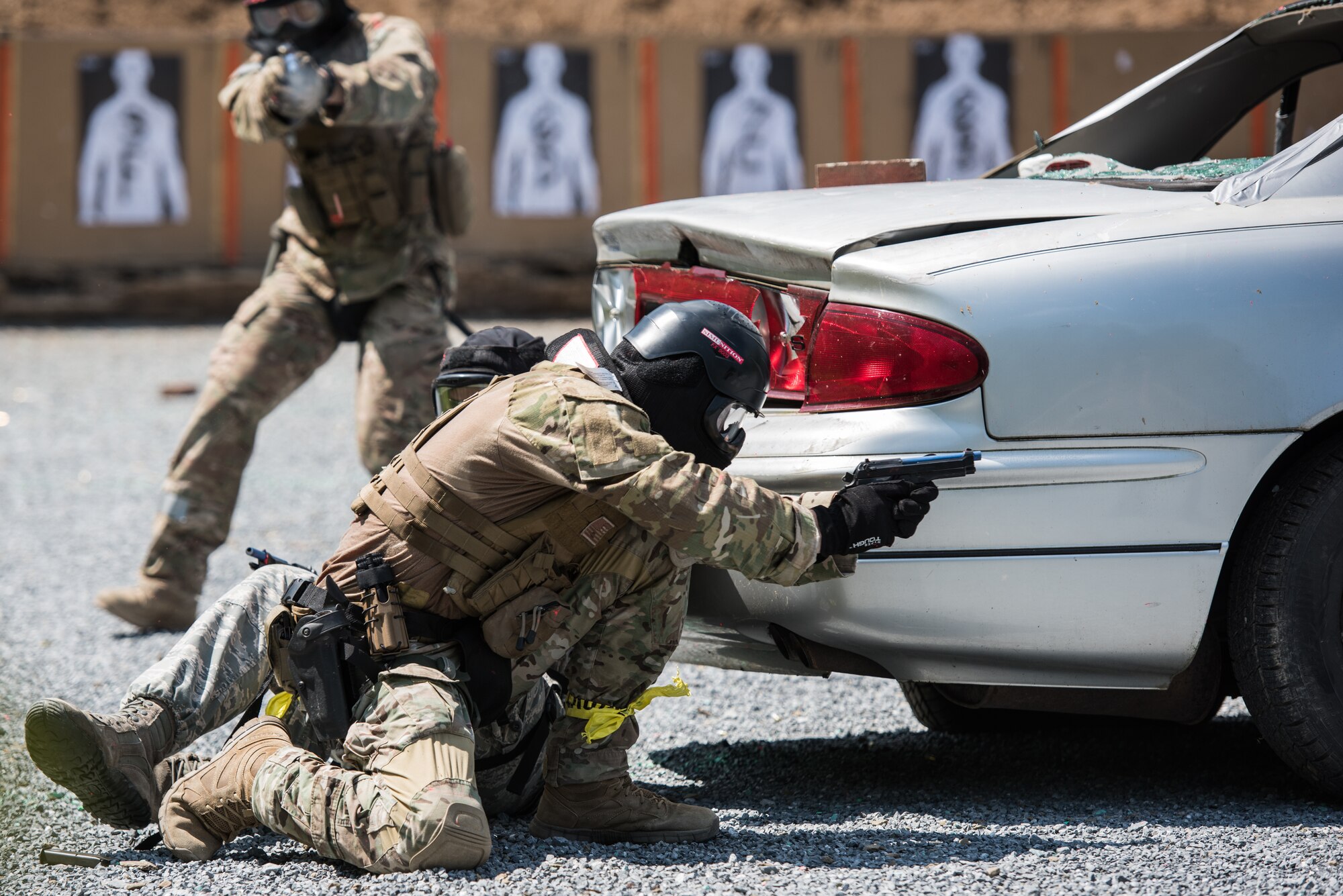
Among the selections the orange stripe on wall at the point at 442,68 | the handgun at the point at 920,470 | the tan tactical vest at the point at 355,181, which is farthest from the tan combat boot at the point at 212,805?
the orange stripe on wall at the point at 442,68

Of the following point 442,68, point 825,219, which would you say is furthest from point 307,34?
point 442,68

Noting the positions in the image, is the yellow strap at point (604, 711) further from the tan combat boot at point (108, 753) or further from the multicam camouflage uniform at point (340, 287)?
the multicam camouflage uniform at point (340, 287)

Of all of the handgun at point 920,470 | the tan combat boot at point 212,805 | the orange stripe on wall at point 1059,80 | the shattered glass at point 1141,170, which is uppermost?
the orange stripe on wall at point 1059,80

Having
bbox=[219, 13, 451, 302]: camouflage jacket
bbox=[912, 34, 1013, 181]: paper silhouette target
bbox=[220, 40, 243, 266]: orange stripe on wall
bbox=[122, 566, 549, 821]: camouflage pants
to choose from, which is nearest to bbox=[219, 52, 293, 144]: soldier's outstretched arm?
bbox=[219, 13, 451, 302]: camouflage jacket

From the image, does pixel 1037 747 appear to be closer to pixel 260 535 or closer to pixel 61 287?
pixel 260 535

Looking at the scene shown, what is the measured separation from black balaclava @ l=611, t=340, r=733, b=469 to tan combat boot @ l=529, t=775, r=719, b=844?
2.17 feet

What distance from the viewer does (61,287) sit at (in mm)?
13633

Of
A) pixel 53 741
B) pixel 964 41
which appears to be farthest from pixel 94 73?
pixel 53 741

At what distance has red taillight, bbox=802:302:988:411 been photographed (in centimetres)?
266

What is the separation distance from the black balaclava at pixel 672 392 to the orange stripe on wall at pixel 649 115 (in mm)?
11691

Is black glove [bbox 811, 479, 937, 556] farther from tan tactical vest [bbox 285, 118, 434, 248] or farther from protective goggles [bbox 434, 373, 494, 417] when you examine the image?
tan tactical vest [bbox 285, 118, 434, 248]

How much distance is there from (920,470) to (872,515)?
0.13 metres

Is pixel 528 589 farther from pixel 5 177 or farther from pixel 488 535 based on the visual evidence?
pixel 5 177

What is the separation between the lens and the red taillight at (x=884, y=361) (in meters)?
2.66
